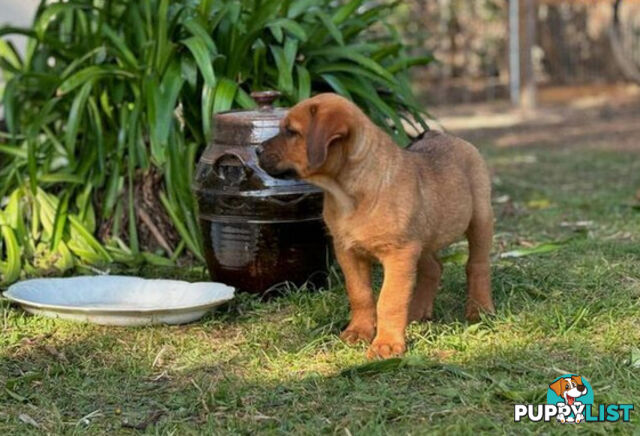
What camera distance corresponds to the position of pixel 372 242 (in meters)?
4.35

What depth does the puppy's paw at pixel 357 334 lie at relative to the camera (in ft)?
14.9

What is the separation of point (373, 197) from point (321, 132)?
383mm

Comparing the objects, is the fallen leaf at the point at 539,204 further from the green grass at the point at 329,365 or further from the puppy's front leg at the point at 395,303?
the puppy's front leg at the point at 395,303

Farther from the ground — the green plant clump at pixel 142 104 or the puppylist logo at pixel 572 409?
the green plant clump at pixel 142 104

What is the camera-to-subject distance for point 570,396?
3.77 m

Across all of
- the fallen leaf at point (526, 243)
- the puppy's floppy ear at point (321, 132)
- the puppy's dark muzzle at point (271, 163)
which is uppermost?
the puppy's floppy ear at point (321, 132)

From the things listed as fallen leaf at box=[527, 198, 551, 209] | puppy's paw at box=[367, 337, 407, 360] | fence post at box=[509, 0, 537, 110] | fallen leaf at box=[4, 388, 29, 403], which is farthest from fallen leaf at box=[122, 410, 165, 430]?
fence post at box=[509, 0, 537, 110]

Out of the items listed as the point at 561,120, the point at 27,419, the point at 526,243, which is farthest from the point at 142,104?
the point at 561,120

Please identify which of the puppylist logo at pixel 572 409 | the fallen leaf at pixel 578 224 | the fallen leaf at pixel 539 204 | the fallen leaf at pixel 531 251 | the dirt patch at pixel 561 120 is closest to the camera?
the puppylist logo at pixel 572 409

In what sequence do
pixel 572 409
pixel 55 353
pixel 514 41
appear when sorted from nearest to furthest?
pixel 572 409 → pixel 55 353 → pixel 514 41

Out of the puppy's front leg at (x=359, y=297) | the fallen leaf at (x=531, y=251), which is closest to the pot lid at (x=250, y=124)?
the puppy's front leg at (x=359, y=297)

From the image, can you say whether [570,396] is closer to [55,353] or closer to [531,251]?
[55,353]

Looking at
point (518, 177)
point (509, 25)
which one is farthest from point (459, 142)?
point (509, 25)

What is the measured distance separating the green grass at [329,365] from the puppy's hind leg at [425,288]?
113mm
